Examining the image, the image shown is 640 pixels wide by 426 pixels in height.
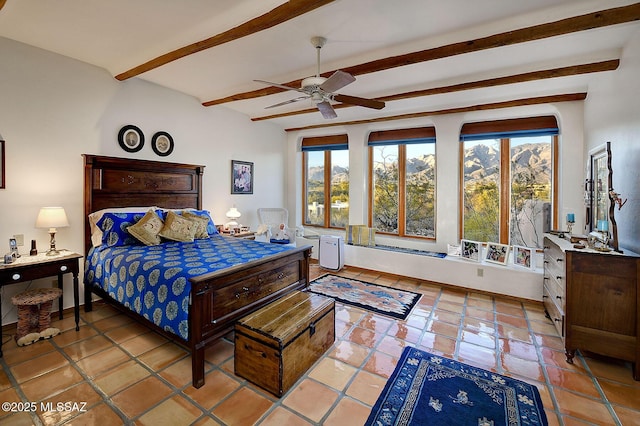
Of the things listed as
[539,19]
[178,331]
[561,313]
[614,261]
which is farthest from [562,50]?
[178,331]

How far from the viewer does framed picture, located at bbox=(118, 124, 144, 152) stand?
12.3 feet

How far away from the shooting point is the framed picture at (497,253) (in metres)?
4.18

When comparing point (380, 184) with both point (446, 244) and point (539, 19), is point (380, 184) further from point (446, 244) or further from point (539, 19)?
point (539, 19)

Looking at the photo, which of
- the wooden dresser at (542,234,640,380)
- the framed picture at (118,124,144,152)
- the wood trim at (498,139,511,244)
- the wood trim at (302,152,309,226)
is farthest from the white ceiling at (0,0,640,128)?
the wood trim at (302,152,309,226)

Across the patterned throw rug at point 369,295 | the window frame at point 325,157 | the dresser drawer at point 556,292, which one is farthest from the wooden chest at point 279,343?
the window frame at point 325,157

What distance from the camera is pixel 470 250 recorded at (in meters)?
4.45

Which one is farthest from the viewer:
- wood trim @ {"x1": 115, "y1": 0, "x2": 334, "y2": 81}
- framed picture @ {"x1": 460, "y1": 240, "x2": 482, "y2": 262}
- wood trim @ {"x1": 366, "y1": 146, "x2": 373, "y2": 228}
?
wood trim @ {"x1": 366, "y1": 146, "x2": 373, "y2": 228}

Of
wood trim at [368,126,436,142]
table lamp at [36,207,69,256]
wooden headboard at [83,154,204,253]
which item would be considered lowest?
table lamp at [36,207,69,256]

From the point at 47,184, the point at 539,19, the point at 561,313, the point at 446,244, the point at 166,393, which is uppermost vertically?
the point at 539,19

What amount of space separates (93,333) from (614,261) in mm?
4828

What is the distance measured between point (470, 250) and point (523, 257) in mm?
672

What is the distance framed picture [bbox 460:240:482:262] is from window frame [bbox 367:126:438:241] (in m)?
0.59

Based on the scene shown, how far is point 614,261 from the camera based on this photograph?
2.38m

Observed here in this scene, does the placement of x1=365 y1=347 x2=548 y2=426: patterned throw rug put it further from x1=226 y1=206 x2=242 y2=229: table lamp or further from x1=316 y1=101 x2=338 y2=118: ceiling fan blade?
x1=226 y1=206 x2=242 y2=229: table lamp
